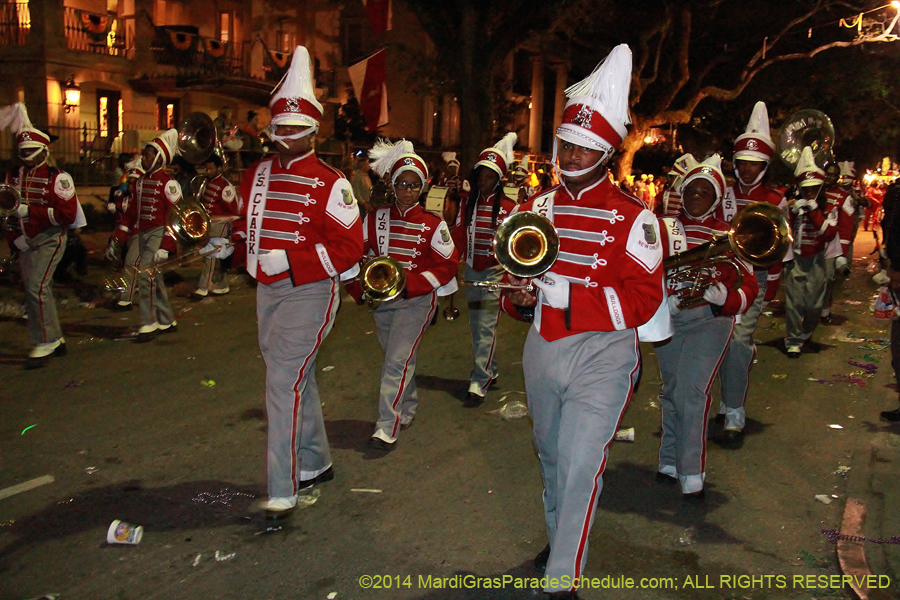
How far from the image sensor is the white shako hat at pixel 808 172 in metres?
9.45

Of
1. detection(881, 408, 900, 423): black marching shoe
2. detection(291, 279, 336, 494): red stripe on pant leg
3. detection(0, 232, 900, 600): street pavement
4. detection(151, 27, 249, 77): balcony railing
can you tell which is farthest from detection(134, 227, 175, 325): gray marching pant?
detection(151, 27, 249, 77): balcony railing

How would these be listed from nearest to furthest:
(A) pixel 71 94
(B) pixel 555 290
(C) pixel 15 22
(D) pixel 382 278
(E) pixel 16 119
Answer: (B) pixel 555 290 < (D) pixel 382 278 < (E) pixel 16 119 < (C) pixel 15 22 < (A) pixel 71 94

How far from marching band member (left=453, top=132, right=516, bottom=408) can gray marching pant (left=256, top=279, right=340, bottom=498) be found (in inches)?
107

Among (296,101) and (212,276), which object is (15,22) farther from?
(296,101)

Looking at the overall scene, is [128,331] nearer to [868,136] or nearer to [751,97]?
[751,97]

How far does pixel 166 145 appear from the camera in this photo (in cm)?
973

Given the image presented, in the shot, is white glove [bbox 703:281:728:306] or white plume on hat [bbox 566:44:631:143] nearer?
white plume on hat [bbox 566:44:631:143]

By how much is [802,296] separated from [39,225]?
8.62 metres

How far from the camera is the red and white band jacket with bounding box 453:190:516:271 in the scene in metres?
7.47

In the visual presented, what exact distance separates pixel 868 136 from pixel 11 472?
55.9m

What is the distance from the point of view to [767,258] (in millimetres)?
5109

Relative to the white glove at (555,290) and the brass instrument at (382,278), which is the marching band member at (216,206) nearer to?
the brass instrument at (382,278)

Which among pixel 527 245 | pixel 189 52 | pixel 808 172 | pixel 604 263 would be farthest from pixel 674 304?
pixel 189 52

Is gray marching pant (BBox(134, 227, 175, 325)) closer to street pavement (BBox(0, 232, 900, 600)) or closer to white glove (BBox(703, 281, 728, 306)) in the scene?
street pavement (BBox(0, 232, 900, 600))
